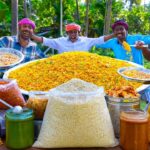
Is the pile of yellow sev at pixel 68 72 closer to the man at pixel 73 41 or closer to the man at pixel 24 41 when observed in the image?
the man at pixel 24 41

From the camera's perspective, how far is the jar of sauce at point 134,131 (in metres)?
1.48

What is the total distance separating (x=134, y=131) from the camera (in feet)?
4.87

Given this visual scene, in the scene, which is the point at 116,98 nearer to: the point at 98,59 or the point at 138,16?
the point at 98,59

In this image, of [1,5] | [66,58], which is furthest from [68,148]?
[1,5]

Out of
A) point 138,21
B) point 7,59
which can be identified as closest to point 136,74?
point 7,59

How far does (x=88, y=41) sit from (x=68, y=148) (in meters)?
2.52

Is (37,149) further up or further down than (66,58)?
further down

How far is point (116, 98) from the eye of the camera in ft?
5.33

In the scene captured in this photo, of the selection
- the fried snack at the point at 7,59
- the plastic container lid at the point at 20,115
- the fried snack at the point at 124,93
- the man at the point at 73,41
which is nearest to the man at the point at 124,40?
the man at the point at 73,41

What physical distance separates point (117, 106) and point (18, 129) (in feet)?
1.72

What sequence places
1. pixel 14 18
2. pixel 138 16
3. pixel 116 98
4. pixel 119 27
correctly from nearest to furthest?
1. pixel 116 98
2. pixel 119 27
3. pixel 14 18
4. pixel 138 16

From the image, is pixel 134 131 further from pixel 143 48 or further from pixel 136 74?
pixel 143 48

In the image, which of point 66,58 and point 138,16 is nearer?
point 66,58

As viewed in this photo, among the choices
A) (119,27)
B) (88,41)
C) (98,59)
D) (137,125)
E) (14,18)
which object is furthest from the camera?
(14,18)
